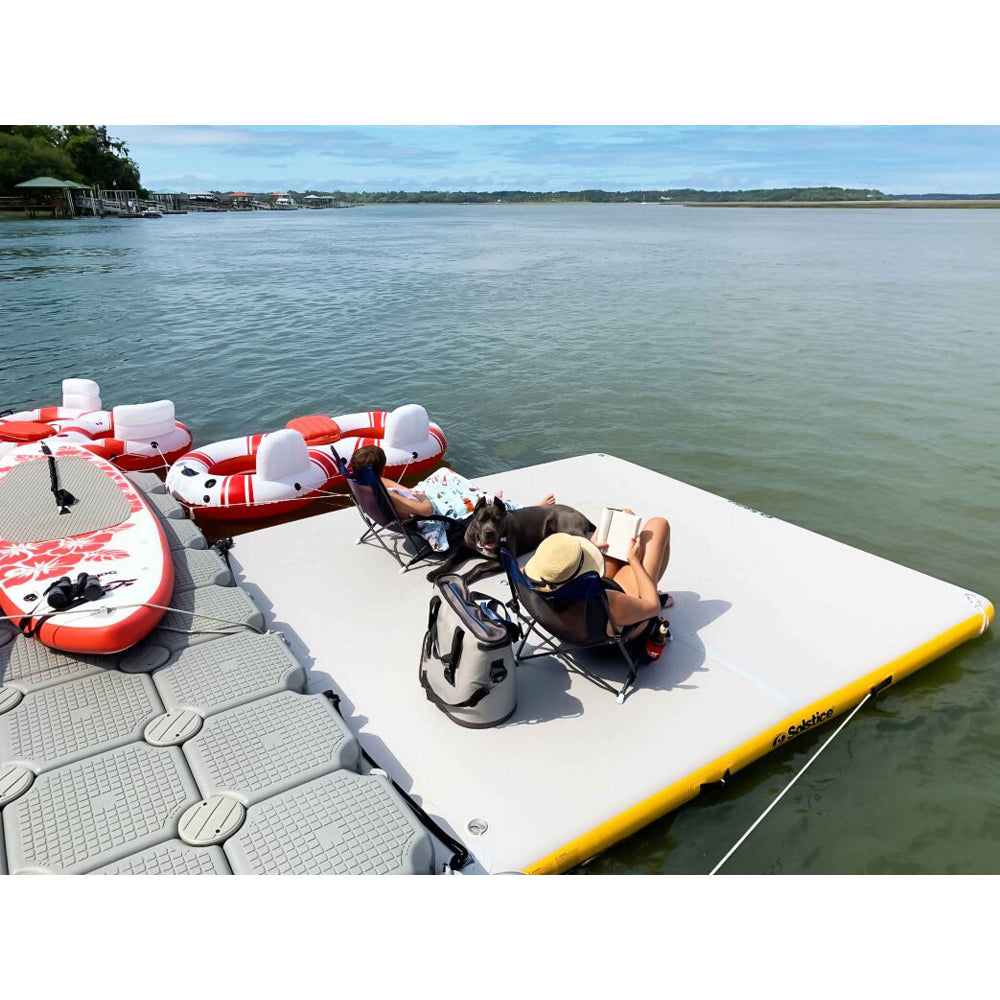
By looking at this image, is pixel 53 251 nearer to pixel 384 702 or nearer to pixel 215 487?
pixel 215 487

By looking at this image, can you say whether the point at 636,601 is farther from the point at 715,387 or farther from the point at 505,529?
the point at 715,387

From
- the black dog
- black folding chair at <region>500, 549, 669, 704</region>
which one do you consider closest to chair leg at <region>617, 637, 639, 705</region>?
black folding chair at <region>500, 549, 669, 704</region>

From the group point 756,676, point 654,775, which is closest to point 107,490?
point 654,775

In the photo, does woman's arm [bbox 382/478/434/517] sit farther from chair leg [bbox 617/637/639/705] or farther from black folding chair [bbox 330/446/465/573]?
chair leg [bbox 617/637/639/705]

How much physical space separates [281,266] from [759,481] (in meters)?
33.3

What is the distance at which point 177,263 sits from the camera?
36.3 meters

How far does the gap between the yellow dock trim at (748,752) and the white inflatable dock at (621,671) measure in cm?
1

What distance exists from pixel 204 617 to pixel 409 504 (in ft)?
5.97

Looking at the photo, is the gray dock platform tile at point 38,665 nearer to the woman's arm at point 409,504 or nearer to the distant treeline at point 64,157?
the woman's arm at point 409,504

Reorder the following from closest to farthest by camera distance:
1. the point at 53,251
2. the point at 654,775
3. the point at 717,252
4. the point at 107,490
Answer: the point at 654,775, the point at 107,490, the point at 53,251, the point at 717,252

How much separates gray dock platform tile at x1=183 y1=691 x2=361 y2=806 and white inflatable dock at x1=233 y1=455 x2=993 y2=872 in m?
0.44

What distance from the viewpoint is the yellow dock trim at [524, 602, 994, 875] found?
3479 mm

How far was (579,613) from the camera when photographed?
4062mm

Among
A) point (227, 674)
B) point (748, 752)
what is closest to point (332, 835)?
point (227, 674)
